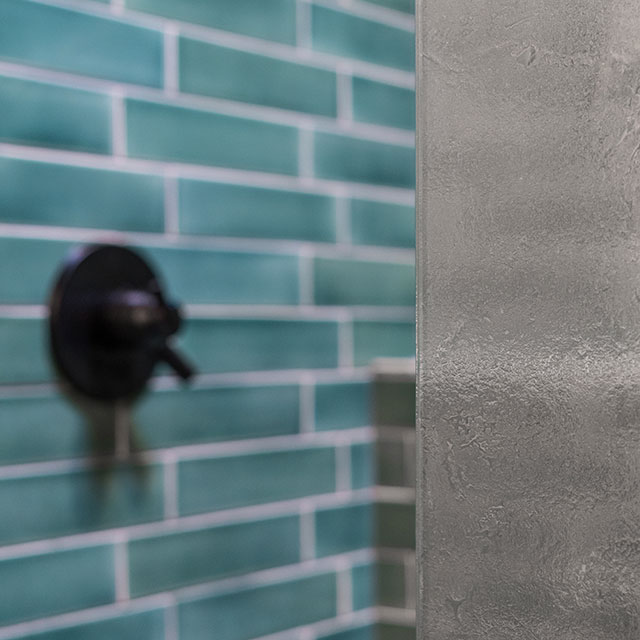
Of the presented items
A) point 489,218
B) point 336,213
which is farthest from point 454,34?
point 336,213

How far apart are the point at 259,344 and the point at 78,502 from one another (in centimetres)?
30

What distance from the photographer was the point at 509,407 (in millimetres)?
199

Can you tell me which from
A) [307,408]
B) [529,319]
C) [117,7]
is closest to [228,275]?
[307,408]

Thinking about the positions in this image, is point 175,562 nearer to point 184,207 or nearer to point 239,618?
point 239,618

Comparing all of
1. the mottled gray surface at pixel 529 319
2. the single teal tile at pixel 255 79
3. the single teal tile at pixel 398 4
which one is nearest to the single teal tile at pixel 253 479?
the single teal tile at pixel 255 79

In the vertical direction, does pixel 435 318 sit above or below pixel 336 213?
below

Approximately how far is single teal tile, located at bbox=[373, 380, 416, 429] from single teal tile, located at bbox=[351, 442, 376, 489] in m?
0.04

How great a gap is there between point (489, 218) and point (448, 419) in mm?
41

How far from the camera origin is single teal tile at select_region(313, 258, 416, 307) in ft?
4.30

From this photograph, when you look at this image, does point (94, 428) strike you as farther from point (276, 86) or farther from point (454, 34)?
point (454, 34)

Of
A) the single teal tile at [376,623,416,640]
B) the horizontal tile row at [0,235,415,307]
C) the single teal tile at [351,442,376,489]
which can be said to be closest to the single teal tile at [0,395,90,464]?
the horizontal tile row at [0,235,415,307]

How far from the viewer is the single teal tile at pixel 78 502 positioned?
39.0 inches

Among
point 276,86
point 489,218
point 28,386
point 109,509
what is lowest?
point 109,509

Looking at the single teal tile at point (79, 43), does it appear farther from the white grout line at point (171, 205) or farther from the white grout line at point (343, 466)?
the white grout line at point (343, 466)
